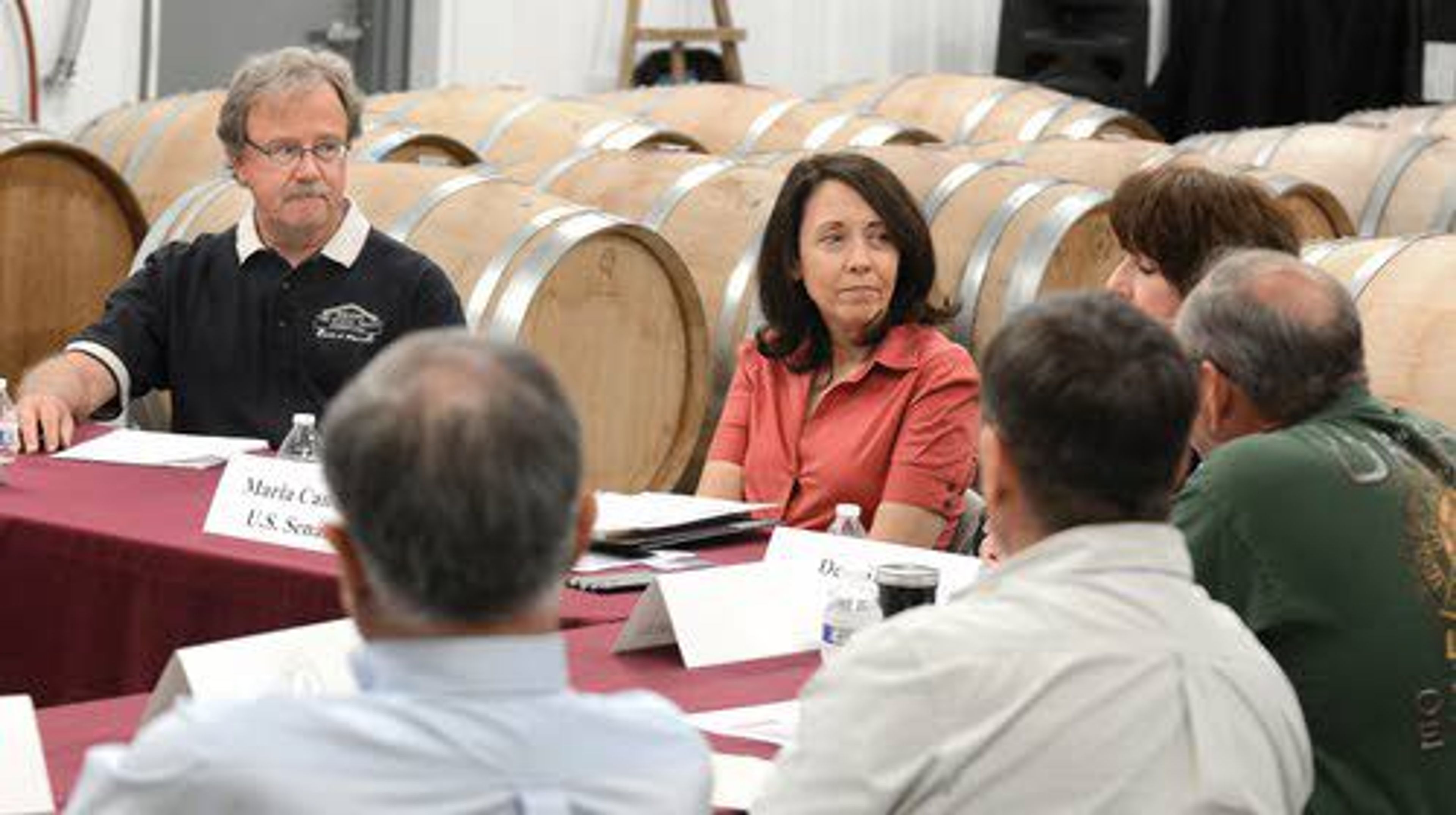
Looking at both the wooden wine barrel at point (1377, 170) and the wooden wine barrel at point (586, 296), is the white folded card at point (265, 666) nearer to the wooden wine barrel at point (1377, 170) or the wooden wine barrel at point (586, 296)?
the wooden wine barrel at point (586, 296)

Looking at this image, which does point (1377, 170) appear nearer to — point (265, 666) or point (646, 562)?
point (646, 562)

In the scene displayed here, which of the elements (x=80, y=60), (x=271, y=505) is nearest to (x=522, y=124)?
(x=80, y=60)

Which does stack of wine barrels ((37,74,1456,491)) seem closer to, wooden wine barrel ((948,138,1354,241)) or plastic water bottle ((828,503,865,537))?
wooden wine barrel ((948,138,1354,241))

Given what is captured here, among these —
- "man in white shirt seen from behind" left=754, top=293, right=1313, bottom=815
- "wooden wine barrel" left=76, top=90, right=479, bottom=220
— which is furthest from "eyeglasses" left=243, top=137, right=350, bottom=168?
"man in white shirt seen from behind" left=754, top=293, right=1313, bottom=815

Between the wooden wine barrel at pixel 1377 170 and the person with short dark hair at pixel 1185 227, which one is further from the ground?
the person with short dark hair at pixel 1185 227

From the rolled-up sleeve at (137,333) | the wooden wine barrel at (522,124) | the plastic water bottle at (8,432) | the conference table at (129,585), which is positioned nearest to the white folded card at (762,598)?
the conference table at (129,585)

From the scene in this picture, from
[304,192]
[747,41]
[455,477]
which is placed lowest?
[747,41]

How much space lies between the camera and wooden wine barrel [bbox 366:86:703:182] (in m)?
7.41

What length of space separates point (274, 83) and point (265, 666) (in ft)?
7.30

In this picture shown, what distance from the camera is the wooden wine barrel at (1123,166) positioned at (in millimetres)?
6242

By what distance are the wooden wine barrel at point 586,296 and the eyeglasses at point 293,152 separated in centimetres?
50

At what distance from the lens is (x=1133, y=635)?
213 cm

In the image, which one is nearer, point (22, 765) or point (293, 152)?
point (22, 765)

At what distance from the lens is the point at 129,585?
3.61 metres
